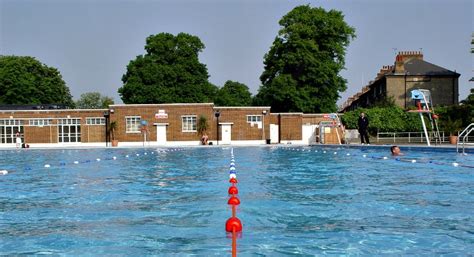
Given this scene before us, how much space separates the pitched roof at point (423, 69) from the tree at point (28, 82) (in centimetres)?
4531

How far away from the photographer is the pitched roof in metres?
52.9

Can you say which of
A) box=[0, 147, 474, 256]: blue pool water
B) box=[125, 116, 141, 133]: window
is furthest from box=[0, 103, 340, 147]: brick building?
box=[0, 147, 474, 256]: blue pool water

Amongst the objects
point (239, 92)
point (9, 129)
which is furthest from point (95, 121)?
point (239, 92)

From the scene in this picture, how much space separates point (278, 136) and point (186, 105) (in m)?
9.36

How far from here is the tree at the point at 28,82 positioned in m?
62.8

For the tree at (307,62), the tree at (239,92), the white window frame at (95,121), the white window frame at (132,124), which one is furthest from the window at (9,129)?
the tree at (239,92)

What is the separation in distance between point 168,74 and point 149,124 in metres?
10.9

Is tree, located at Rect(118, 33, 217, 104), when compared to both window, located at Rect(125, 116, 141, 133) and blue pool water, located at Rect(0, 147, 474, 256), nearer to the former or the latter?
window, located at Rect(125, 116, 141, 133)

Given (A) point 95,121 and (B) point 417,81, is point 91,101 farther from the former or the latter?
(B) point 417,81

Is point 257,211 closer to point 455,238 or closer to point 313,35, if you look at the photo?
point 455,238

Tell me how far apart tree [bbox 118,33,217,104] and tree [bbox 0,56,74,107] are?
1387 centimetres

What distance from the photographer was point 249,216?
8023 millimetres

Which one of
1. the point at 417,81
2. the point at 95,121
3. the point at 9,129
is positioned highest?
the point at 417,81

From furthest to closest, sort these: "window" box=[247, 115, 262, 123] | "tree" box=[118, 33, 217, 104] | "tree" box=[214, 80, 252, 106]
A: "tree" box=[214, 80, 252, 106], "tree" box=[118, 33, 217, 104], "window" box=[247, 115, 262, 123]
